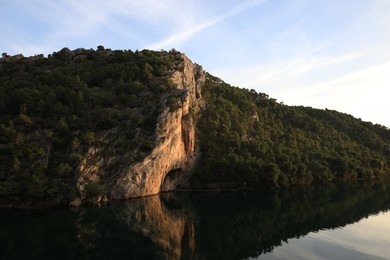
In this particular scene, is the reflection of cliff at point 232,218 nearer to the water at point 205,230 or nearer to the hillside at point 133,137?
the water at point 205,230

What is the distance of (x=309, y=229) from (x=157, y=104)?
3794 cm

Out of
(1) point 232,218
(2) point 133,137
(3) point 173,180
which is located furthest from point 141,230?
(3) point 173,180

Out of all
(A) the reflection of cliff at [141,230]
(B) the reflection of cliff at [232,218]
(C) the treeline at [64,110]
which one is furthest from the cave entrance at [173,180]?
(A) the reflection of cliff at [141,230]

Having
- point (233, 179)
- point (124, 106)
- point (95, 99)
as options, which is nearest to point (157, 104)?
point (124, 106)

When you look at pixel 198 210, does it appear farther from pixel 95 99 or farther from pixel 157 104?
pixel 95 99

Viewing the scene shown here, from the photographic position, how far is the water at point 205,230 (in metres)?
28.6

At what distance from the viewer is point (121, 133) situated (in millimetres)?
59719

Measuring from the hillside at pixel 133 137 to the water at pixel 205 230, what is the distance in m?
5.23

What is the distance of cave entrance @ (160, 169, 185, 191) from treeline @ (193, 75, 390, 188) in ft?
9.73

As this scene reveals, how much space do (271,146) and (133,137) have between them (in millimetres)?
39794

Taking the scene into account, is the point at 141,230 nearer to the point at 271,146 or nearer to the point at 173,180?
the point at 173,180

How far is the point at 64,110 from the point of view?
58.6 m

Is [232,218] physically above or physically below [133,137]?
below

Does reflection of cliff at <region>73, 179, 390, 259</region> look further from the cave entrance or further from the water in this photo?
the cave entrance
